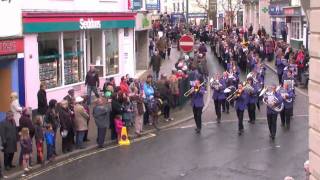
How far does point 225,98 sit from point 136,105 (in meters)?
4.32

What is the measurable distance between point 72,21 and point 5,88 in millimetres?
5030

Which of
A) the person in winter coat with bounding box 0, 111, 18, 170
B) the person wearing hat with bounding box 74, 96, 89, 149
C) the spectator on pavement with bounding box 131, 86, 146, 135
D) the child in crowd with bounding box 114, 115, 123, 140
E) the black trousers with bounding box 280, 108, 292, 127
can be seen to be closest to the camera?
the person in winter coat with bounding box 0, 111, 18, 170

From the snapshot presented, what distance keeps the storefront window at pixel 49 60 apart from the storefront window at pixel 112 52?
4475mm

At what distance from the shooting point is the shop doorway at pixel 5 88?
21.9 metres

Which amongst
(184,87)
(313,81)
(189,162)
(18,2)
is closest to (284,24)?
(184,87)

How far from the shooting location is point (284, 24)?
180ft

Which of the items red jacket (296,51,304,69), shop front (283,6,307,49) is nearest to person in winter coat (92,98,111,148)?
red jacket (296,51,304,69)

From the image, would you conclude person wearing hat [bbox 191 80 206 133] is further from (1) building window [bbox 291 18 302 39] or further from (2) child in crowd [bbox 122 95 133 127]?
(1) building window [bbox 291 18 302 39]

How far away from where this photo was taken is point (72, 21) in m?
25.9

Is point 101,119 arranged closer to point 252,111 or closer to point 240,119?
point 240,119

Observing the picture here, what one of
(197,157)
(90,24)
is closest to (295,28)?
(90,24)

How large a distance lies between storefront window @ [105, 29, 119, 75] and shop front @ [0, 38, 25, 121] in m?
7.66

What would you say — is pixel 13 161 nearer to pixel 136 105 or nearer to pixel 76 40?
pixel 136 105

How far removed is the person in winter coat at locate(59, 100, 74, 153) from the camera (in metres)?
17.4
